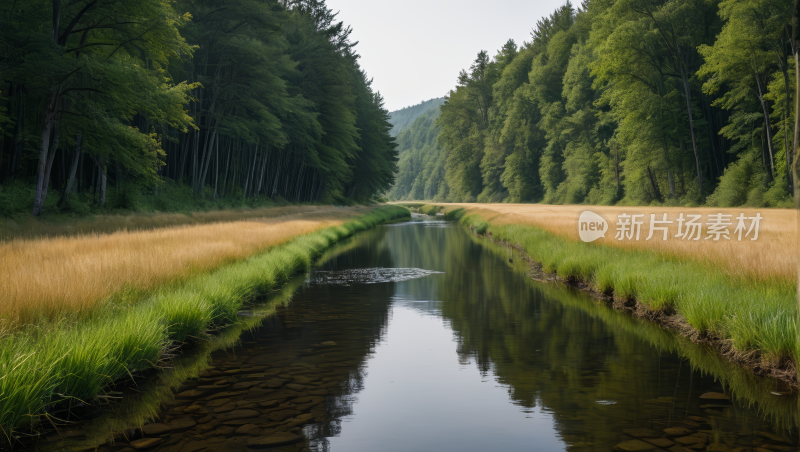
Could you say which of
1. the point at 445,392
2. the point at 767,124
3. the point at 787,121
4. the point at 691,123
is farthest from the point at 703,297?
the point at 691,123

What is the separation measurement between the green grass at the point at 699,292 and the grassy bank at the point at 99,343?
736 centimetres

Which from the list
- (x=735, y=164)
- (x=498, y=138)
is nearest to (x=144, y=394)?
(x=735, y=164)

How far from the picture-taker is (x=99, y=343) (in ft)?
19.6

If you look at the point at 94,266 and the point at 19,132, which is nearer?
the point at 94,266

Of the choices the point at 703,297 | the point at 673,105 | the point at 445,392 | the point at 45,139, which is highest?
the point at 673,105

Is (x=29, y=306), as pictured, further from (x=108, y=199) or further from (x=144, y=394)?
(x=108, y=199)

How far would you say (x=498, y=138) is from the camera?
89375mm

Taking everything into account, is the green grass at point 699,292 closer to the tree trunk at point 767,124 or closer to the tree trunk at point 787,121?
the tree trunk at point 787,121

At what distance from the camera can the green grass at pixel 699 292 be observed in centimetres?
700

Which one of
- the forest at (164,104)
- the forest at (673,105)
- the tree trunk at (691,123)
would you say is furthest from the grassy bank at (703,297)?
the tree trunk at (691,123)

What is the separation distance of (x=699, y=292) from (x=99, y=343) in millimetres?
9202

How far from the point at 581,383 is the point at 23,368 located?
6.30 m

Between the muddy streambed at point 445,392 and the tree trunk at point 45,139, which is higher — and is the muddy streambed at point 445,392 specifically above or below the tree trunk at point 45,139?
below

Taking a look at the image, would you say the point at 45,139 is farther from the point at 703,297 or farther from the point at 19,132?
the point at 703,297
